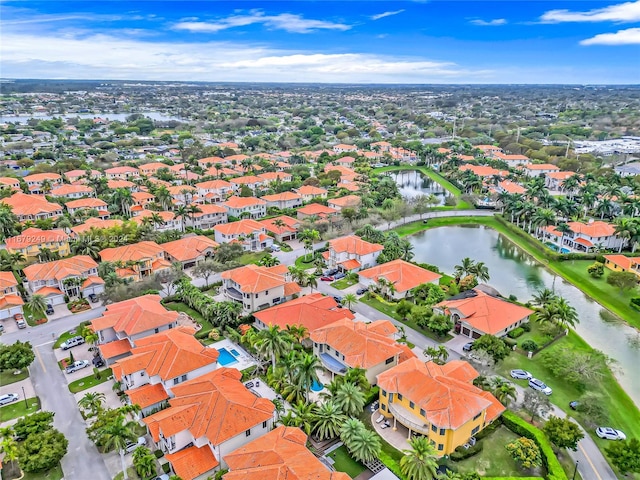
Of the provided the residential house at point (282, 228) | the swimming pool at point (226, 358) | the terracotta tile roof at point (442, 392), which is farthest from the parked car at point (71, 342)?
the residential house at point (282, 228)

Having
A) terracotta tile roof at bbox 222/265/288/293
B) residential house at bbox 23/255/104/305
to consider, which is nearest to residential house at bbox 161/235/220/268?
residential house at bbox 23/255/104/305

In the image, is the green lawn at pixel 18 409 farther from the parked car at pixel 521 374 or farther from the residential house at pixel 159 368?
the parked car at pixel 521 374

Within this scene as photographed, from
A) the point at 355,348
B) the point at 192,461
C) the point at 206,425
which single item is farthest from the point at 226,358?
the point at 192,461

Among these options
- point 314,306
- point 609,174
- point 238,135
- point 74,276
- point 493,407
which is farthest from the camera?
point 238,135

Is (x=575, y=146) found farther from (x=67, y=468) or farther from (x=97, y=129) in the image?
(x=97, y=129)

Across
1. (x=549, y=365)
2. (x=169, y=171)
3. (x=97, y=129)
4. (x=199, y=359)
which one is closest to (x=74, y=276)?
(x=199, y=359)

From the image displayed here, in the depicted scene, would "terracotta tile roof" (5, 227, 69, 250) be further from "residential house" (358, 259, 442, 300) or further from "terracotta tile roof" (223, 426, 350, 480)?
"terracotta tile roof" (223, 426, 350, 480)

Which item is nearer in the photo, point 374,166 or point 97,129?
point 374,166
